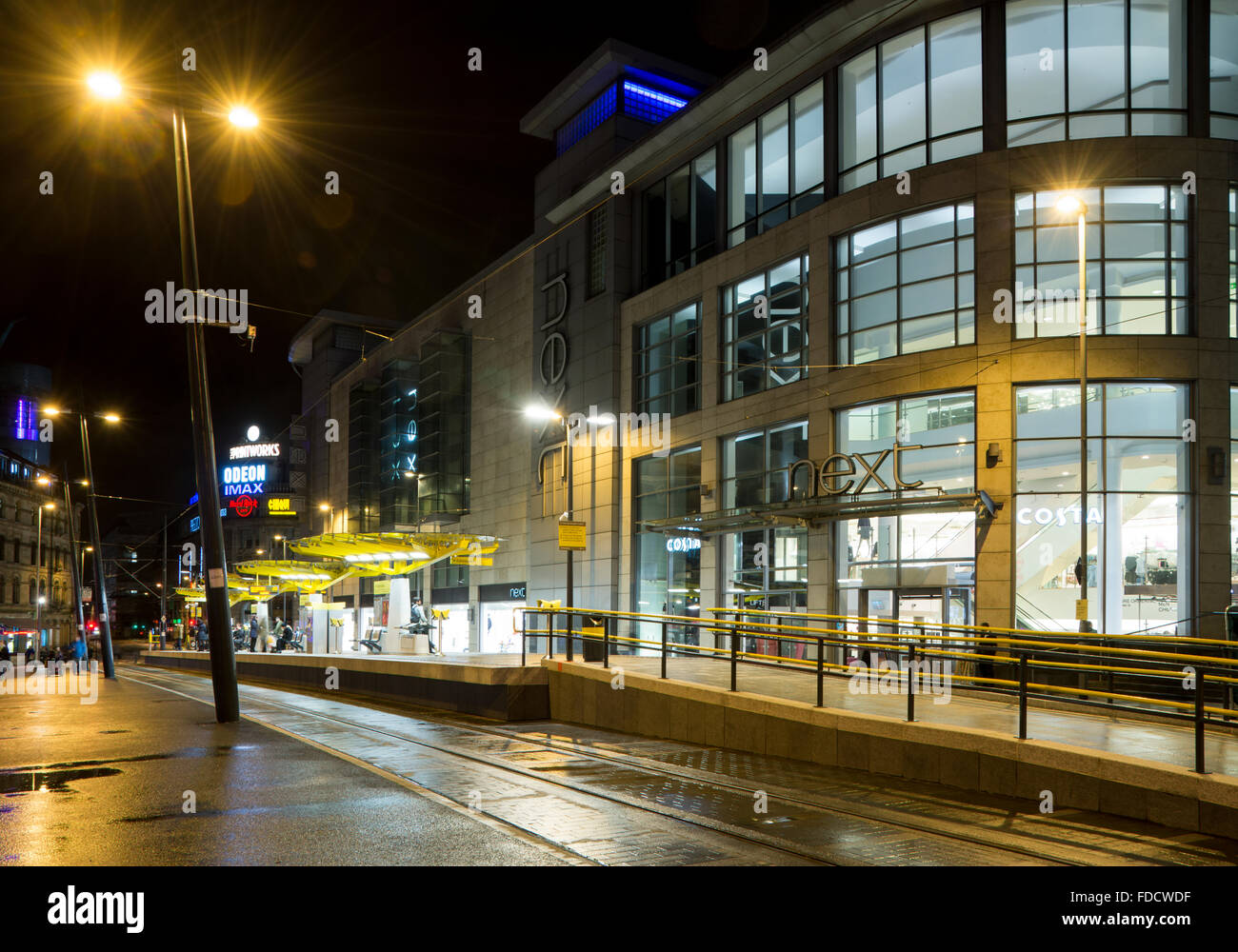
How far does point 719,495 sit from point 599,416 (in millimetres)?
7413

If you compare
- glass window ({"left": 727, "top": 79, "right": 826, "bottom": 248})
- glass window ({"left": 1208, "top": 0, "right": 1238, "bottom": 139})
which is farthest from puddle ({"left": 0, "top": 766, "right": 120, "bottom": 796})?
glass window ({"left": 1208, "top": 0, "right": 1238, "bottom": 139})

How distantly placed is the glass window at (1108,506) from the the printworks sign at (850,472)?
8.65 feet

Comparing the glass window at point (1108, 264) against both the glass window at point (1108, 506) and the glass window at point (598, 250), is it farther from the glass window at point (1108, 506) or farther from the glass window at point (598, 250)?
the glass window at point (598, 250)

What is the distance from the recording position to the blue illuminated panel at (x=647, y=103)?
38781 mm

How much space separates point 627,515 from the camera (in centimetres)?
3484

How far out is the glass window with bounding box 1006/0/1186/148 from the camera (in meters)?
23.1

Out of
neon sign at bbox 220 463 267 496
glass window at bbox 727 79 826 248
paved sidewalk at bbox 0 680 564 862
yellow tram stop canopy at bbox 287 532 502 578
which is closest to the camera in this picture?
paved sidewalk at bbox 0 680 564 862

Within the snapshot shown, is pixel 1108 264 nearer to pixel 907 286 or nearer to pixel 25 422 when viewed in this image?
pixel 907 286

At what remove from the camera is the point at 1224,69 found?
2297 centimetres

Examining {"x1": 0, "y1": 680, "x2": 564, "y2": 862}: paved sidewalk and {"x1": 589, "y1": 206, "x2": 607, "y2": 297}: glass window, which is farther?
{"x1": 589, "y1": 206, "x2": 607, "y2": 297}: glass window

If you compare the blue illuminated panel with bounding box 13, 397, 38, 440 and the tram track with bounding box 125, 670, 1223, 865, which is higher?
the blue illuminated panel with bounding box 13, 397, 38, 440

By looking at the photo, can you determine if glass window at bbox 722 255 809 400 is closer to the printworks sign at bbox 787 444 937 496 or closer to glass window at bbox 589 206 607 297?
the printworks sign at bbox 787 444 937 496

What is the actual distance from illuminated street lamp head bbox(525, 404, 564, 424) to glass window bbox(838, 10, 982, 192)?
1576cm

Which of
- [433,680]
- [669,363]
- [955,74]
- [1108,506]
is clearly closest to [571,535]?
[433,680]
